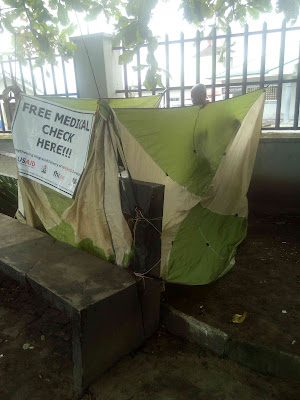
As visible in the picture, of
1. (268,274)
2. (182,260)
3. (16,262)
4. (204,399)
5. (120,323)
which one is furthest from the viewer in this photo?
(268,274)

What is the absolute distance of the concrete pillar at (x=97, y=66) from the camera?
5.18 metres

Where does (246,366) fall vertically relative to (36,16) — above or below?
below

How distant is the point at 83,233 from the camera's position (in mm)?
2803

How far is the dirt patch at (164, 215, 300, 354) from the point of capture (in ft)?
8.23

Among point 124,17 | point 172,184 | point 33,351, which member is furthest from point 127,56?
point 33,351

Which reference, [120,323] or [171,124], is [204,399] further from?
[171,124]

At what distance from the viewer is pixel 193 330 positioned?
2.48 metres

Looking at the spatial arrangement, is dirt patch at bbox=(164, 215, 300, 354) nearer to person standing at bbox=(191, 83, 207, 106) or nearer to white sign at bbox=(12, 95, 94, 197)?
white sign at bbox=(12, 95, 94, 197)

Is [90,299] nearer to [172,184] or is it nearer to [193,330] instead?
[193,330]

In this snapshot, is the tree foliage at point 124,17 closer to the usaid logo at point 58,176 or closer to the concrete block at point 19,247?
the usaid logo at point 58,176

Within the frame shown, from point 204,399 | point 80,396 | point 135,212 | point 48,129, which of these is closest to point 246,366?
point 204,399

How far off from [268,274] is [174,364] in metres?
1.69

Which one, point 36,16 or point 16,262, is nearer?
point 16,262

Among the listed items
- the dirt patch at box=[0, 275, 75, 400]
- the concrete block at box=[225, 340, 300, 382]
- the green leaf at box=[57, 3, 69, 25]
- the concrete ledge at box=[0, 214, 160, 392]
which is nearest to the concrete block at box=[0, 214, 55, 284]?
the concrete ledge at box=[0, 214, 160, 392]
